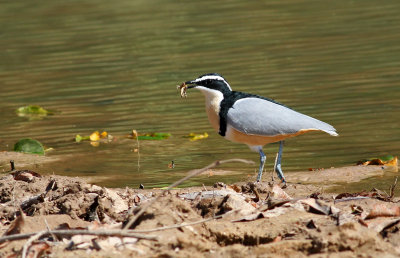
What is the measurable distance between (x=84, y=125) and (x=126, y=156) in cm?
189

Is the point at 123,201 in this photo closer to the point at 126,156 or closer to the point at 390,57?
the point at 126,156

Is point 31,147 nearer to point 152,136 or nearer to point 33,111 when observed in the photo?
point 152,136

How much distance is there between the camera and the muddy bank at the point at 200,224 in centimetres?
418

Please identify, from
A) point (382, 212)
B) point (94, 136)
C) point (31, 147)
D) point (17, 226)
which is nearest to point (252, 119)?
point (382, 212)

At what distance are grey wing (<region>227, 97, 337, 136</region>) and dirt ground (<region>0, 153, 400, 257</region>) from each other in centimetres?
93

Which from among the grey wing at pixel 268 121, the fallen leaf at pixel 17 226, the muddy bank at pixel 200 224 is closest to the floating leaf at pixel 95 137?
the grey wing at pixel 268 121

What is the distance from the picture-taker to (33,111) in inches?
442

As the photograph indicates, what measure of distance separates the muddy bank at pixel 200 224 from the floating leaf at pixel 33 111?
515cm

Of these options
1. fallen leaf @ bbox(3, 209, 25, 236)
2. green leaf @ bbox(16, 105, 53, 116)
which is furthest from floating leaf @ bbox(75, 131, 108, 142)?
fallen leaf @ bbox(3, 209, 25, 236)

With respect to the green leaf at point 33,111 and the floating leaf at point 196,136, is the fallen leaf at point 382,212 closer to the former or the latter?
the floating leaf at point 196,136

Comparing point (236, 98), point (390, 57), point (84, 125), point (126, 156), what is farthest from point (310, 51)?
point (236, 98)

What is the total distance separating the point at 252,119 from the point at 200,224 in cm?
241

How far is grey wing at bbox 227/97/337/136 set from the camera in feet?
22.6

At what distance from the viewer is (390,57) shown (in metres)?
12.5
